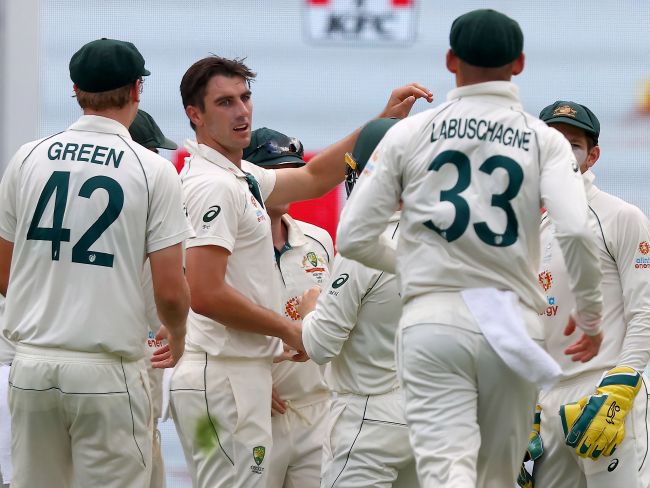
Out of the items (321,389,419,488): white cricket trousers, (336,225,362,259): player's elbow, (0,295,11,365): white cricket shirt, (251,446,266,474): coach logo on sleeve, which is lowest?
(251,446,266,474): coach logo on sleeve

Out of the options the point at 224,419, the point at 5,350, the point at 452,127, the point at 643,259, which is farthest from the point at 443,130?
the point at 5,350

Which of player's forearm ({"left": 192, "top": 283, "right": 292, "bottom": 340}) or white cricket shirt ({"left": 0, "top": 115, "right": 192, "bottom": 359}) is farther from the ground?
white cricket shirt ({"left": 0, "top": 115, "right": 192, "bottom": 359})

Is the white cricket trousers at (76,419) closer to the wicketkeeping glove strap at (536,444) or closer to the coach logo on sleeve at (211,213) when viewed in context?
the coach logo on sleeve at (211,213)

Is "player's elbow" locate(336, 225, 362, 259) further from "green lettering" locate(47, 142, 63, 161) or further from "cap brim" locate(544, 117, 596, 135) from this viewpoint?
"cap brim" locate(544, 117, 596, 135)

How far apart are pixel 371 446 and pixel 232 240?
788 mm

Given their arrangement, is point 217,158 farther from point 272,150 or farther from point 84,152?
point 84,152

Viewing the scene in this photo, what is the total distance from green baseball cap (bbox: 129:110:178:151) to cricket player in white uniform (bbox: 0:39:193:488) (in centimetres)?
97

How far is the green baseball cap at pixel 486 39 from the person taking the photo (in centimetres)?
334

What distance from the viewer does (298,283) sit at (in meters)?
4.73

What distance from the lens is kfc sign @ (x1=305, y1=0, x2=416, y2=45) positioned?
17.6ft

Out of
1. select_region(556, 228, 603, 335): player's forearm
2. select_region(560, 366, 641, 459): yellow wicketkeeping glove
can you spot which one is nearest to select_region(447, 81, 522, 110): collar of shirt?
select_region(556, 228, 603, 335): player's forearm

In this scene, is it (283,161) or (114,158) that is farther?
(283,161)

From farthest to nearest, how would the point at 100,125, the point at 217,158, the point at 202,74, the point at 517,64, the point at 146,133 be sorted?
1. the point at 146,133
2. the point at 202,74
3. the point at 217,158
4. the point at 100,125
5. the point at 517,64

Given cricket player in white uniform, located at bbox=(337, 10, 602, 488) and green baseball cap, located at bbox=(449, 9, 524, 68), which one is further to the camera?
green baseball cap, located at bbox=(449, 9, 524, 68)
